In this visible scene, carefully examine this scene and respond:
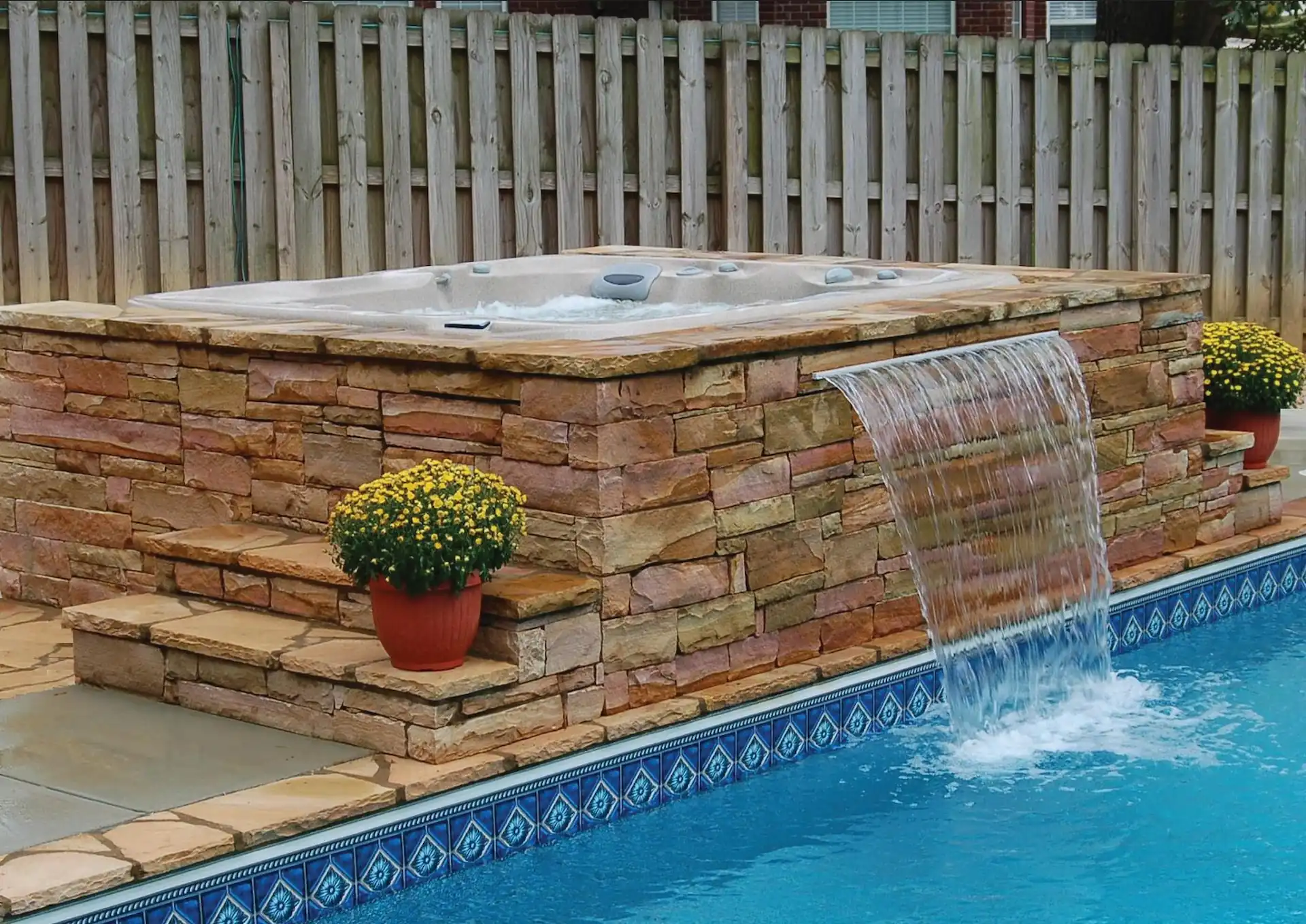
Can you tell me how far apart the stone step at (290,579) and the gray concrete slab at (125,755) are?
40 cm

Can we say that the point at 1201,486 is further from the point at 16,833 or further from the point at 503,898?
the point at 16,833

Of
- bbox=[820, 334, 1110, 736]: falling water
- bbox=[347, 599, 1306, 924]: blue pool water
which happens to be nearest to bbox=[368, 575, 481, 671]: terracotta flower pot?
bbox=[347, 599, 1306, 924]: blue pool water

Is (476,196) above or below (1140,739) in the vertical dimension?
above

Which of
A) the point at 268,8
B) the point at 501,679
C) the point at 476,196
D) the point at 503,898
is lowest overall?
the point at 503,898

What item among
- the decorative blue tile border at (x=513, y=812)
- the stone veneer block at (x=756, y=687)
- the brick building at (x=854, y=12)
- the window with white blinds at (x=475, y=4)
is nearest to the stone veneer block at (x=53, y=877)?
the decorative blue tile border at (x=513, y=812)

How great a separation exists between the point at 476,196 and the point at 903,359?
11.5 ft

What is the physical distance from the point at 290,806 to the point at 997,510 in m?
2.69

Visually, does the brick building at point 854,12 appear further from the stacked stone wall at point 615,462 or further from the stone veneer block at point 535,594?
the stone veneer block at point 535,594

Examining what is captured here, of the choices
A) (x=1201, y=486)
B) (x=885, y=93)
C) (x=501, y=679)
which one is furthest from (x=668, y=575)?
(x=885, y=93)

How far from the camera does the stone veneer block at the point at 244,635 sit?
498 cm

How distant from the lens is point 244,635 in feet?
16.8

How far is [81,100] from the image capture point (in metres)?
7.97

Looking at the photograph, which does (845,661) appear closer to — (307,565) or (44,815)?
(307,565)

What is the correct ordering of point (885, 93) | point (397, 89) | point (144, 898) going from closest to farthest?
1. point (144, 898)
2. point (397, 89)
3. point (885, 93)
